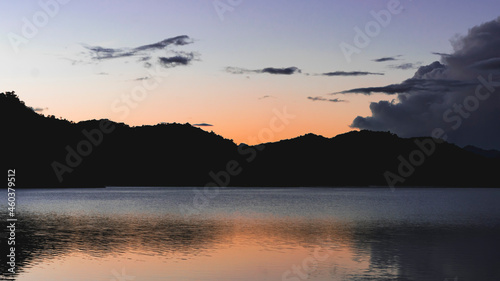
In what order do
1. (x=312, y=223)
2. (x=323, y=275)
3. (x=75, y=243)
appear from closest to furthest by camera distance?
(x=323, y=275)
(x=75, y=243)
(x=312, y=223)

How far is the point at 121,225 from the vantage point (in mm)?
71938


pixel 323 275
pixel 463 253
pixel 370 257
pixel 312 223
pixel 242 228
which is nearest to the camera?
pixel 323 275

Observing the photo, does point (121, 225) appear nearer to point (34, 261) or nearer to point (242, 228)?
point (242, 228)

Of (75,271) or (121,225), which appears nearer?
(75,271)

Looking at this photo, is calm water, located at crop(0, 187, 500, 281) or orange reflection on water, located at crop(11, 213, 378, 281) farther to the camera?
orange reflection on water, located at crop(11, 213, 378, 281)

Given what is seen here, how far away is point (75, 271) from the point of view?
36.1 m

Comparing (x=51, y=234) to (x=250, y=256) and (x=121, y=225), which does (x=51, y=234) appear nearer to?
(x=121, y=225)

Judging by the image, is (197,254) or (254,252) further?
(254,252)

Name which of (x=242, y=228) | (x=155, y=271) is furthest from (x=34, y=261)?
(x=242, y=228)

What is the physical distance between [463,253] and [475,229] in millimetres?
25658

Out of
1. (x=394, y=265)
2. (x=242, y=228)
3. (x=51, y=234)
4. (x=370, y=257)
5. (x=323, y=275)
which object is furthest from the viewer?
(x=242, y=228)

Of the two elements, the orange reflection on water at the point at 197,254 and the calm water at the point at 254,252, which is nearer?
the calm water at the point at 254,252

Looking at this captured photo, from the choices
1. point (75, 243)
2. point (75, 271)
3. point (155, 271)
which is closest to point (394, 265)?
point (155, 271)

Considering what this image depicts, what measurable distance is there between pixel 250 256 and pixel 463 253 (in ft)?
56.9
